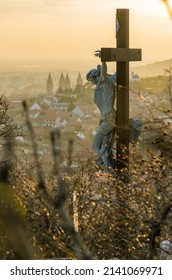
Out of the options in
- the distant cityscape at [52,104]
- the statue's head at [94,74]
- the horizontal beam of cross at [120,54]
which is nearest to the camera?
the horizontal beam of cross at [120,54]

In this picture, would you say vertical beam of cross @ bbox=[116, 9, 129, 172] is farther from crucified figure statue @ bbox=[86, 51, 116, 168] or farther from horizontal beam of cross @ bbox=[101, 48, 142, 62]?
crucified figure statue @ bbox=[86, 51, 116, 168]

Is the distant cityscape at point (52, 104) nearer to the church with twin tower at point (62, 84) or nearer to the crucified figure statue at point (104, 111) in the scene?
the church with twin tower at point (62, 84)

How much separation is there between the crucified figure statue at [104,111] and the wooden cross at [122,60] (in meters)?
0.17

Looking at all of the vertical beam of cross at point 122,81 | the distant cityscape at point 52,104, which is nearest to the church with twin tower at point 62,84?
the distant cityscape at point 52,104

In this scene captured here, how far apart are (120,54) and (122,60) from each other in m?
0.05

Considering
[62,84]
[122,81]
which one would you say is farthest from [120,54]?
[62,84]

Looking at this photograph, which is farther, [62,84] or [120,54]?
[62,84]

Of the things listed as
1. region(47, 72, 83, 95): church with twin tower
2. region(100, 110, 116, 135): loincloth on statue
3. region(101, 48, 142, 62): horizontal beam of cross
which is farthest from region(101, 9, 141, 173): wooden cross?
region(47, 72, 83, 95): church with twin tower

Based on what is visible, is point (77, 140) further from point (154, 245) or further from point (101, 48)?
point (154, 245)

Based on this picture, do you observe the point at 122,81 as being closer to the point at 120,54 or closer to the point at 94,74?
the point at 120,54

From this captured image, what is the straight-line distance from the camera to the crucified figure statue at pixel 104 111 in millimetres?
6098

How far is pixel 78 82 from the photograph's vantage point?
7.37 metres

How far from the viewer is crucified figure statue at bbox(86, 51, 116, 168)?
Answer: 610 centimetres

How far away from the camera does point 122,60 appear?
5.81 metres
